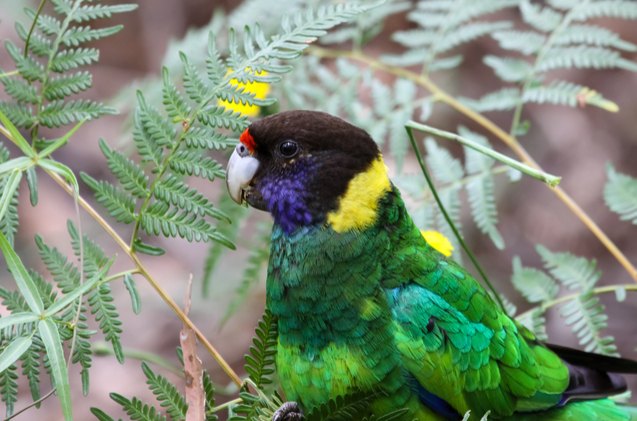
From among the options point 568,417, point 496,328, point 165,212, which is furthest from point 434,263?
point 165,212

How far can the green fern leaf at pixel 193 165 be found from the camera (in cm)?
142

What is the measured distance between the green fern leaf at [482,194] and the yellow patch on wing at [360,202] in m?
0.36

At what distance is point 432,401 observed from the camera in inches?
63.1

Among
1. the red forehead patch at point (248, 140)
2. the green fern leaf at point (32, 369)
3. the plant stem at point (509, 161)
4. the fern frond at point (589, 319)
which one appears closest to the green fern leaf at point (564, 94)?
the fern frond at point (589, 319)

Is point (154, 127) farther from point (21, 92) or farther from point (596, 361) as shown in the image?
point (596, 361)

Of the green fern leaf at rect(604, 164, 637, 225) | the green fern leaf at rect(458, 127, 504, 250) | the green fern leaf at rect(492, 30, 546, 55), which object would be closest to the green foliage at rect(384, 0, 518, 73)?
the green fern leaf at rect(492, 30, 546, 55)

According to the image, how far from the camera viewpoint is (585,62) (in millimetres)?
2318

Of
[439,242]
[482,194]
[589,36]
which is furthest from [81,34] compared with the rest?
[589,36]

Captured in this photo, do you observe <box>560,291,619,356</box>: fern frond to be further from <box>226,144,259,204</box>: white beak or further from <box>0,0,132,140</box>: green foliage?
<box>0,0,132,140</box>: green foliage

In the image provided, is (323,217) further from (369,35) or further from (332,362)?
(369,35)

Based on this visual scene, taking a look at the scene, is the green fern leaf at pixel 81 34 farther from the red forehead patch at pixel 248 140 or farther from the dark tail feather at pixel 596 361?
the dark tail feather at pixel 596 361

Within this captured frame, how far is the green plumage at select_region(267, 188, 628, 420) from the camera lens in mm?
1585

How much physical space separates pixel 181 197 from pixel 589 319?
1047 mm

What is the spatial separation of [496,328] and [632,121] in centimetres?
330
